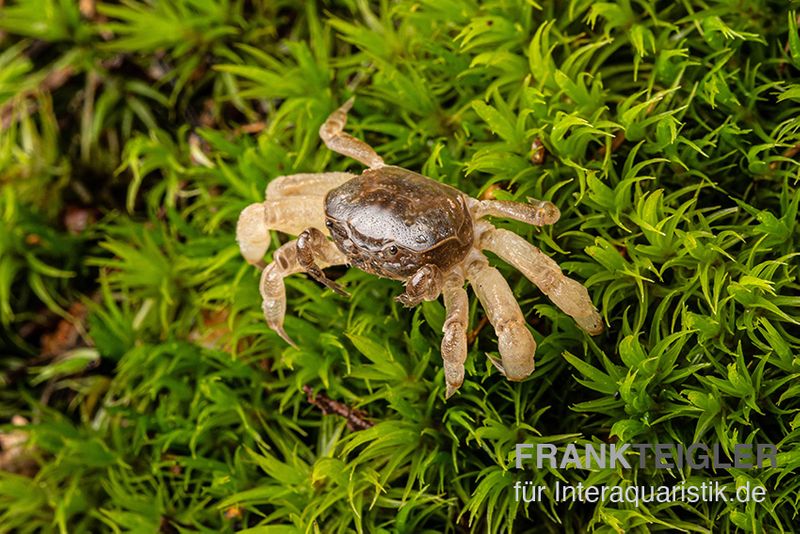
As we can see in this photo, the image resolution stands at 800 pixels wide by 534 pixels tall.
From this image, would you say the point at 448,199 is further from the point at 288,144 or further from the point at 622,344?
the point at 288,144

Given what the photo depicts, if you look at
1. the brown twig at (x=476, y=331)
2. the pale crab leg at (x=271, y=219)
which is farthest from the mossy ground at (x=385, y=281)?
the pale crab leg at (x=271, y=219)

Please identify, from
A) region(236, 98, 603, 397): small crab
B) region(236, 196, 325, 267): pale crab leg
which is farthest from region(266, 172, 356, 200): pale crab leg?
region(236, 98, 603, 397): small crab

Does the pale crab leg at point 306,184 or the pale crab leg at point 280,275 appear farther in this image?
the pale crab leg at point 306,184

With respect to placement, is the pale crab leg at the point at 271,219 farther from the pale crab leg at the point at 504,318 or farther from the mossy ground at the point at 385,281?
the pale crab leg at the point at 504,318

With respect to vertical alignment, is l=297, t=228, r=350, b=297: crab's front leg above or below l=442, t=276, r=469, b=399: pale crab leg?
above

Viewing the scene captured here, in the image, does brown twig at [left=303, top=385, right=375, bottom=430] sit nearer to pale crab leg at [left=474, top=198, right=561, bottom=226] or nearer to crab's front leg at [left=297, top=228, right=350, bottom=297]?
crab's front leg at [left=297, top=228, right=350, bottom=297]
